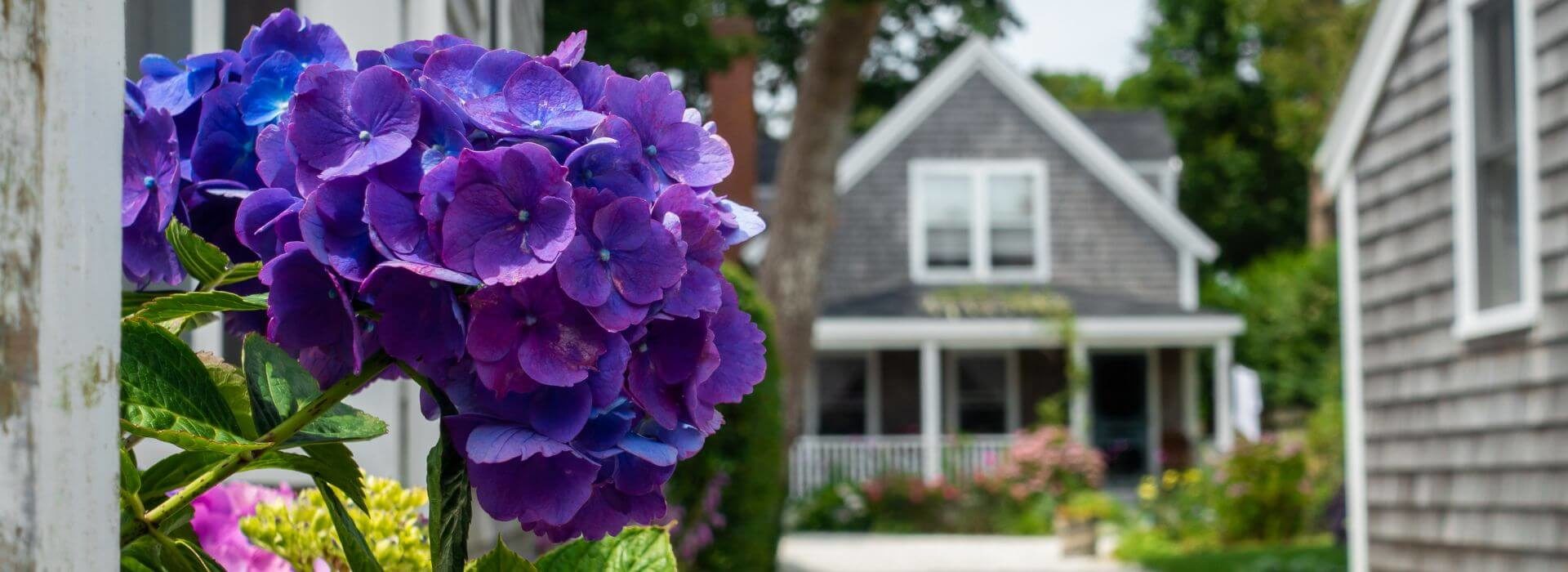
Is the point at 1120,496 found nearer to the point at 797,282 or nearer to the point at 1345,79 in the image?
the point at 797,282

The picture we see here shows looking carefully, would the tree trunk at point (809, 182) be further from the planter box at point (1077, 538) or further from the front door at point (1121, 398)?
the front door at point (1121, 398)

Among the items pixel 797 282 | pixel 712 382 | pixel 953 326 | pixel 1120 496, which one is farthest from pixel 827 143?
pixel 712 382

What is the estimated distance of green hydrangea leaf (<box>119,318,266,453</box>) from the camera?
0.89 meters

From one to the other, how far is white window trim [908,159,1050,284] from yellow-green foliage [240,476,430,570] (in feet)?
62.2

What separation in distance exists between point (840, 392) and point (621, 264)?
20.8 meters

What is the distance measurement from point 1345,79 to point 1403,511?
254 cm

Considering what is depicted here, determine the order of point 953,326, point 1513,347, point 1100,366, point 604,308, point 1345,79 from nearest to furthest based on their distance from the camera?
point 604,308 < point 1513,347 < point 1345,79 < point 953,326 < point 1100,366

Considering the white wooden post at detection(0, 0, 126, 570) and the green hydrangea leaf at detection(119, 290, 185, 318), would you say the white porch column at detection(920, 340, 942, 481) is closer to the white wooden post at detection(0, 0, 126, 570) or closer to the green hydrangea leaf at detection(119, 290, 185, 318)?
the green hydrangea leaf at detection(119, 290, 185, 318)

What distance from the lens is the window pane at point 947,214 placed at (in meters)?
20.2

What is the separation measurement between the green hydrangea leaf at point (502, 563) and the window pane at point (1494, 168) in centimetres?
716

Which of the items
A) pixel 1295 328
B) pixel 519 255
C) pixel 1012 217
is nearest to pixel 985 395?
pixel 1012 217

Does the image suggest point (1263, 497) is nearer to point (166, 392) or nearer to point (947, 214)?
point (947, 214)

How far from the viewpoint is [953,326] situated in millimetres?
19516

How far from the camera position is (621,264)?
910mm
